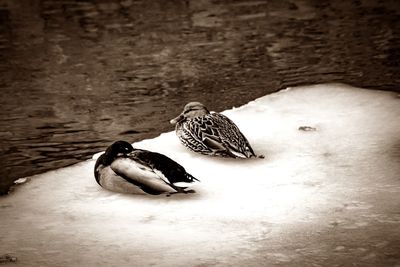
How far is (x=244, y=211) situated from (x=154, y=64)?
21.6 ft

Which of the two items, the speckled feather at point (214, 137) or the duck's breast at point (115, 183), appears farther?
the speckled feather at point (214, 137)

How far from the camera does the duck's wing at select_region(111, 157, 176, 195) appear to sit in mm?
4719

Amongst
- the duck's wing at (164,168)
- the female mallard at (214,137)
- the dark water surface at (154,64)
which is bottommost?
the dark water surface at (154,64)

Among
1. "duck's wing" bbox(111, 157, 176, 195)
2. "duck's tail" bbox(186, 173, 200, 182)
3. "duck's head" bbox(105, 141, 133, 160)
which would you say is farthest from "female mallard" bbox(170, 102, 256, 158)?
"duck's wing" bbox(111, 157, 176, 195)

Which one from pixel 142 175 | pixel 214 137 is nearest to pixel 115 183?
pixel 142 175

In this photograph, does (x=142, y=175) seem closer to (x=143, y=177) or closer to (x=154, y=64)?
(x=143, y=177)

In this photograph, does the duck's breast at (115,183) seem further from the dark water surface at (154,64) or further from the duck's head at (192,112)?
the duck's head at (192,112)

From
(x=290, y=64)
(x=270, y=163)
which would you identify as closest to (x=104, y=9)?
(x=290, y=64)

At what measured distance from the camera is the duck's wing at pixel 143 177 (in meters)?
4.72

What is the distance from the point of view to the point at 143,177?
473 cm

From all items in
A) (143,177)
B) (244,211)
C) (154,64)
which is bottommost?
(154,64)

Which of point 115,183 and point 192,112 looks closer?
point 115,183

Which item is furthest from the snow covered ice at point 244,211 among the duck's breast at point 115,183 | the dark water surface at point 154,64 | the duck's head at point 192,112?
the dark water surface at point 154,64

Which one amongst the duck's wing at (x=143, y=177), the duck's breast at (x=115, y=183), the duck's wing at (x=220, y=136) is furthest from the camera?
the duck's wing at (x=220, y=136)
